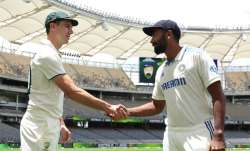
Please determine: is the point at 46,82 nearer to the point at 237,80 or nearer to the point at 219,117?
the point at 219,117

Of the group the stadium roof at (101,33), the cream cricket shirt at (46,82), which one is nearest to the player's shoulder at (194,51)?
the cream cricket shirt at (46,82)

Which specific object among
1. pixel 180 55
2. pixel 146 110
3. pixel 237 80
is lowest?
pixel 237 80

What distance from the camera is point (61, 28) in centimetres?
597

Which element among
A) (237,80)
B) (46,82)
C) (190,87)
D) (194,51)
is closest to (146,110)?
(190,87)

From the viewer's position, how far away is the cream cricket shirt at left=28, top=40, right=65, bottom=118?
18.9ft

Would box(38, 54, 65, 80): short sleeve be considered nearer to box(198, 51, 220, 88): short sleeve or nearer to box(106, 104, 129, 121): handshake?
box(106, 104, 129, 121): handshake

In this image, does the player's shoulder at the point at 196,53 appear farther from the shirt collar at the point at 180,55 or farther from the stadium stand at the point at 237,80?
the stadium stand at the point at 237,80

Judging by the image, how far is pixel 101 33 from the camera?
62.0 metres

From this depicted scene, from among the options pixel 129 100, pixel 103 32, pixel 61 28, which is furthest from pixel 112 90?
pixel 61 28

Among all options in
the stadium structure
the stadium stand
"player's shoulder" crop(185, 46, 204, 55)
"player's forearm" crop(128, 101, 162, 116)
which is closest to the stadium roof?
the stadium structure

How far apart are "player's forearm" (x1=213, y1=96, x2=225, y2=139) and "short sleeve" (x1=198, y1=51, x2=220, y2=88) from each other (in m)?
0.25

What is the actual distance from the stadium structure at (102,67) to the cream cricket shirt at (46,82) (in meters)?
43.4

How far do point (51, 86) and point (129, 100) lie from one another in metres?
68.8

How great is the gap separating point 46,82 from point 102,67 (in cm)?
6777
